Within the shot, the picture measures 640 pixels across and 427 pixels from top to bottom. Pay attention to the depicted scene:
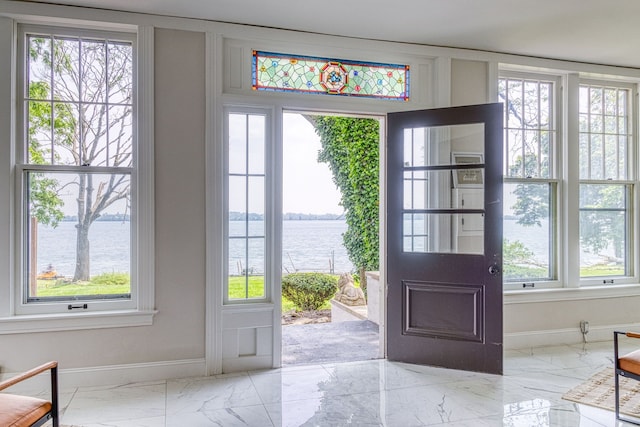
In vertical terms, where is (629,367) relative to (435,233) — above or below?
below

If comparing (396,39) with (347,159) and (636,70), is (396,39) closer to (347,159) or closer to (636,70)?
(636,70)

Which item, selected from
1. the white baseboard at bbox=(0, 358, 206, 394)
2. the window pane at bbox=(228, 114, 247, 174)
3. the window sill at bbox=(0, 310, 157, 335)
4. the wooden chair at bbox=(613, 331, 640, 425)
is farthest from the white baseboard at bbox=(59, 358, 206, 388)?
→ the wooden chair at bbox=(613, 331, 640, 425)

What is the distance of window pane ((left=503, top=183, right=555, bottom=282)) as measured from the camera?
4.39 m

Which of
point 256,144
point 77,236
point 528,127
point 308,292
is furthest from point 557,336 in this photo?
point 308,292

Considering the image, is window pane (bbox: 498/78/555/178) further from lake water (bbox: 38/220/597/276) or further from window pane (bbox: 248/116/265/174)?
window pane (bbox: 248/116/265/174)

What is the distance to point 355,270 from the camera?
7719mm

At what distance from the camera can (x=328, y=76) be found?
3.83m

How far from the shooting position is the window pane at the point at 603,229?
183 inches

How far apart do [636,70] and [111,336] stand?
5.73 metres

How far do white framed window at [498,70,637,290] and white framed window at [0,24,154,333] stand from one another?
3.41 metres

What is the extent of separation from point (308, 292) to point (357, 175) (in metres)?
2.65

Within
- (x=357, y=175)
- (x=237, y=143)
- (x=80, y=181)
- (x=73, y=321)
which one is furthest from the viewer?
(x=357, y=175)

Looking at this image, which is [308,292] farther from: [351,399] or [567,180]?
[351,399]

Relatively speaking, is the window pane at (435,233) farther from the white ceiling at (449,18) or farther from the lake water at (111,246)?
the white ceiling at (449,18)
